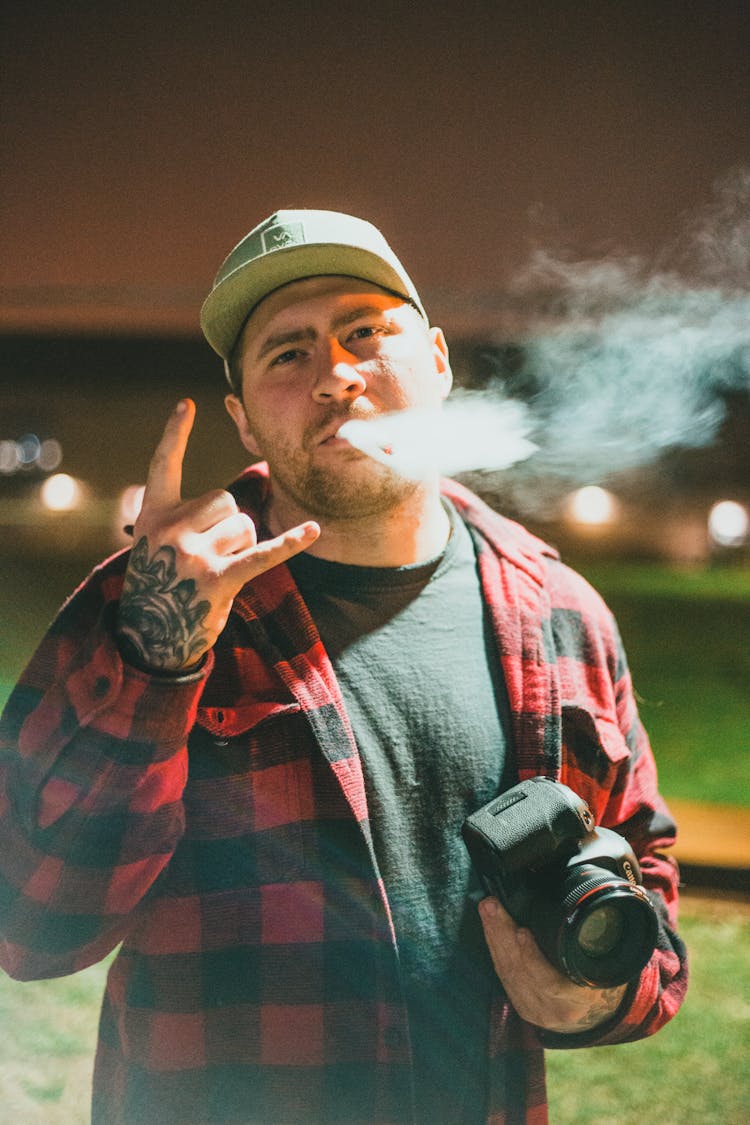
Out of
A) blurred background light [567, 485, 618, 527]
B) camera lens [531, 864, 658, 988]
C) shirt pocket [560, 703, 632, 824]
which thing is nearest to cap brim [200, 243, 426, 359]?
shirt pocket [560, 703, 632, 824]

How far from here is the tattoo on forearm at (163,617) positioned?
3.54ft

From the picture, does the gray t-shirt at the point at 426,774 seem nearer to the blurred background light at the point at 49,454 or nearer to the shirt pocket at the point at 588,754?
the shirt pocket at the point at 588,754

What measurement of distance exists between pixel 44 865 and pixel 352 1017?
1.79ft

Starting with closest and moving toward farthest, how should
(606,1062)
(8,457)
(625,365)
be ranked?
(625,365), (606,1062), (8,457)

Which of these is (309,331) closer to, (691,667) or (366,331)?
(366,331)

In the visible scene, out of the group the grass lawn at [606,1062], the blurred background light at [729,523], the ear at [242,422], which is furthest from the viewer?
the blurred background light at [729,523]

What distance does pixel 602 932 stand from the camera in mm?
1272

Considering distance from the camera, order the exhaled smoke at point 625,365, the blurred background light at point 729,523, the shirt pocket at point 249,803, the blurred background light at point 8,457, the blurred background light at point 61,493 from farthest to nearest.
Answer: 1. the blurred background light at point 61,493
2. the blurred background light at point 729,523
3. the blurred background light at point 8,457
4. the exhaled smoke at point 625,365
5. the shirt pocket at point 249,803

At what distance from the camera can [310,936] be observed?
132 centimetres

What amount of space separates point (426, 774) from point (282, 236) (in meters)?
0.97

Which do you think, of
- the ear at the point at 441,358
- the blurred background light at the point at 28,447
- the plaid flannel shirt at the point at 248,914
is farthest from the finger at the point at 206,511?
the blurred background light at the point at 28,447

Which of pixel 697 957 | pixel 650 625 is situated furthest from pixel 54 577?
pixel 697 957

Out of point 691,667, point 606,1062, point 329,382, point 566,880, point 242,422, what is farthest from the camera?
point 691,667

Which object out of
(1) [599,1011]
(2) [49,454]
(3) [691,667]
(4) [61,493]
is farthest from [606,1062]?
(4) [61,493]
